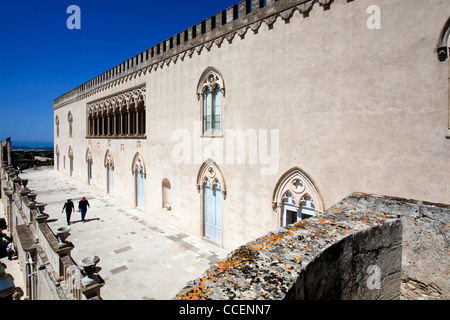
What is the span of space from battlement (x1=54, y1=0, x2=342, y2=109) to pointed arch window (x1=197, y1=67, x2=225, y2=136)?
3.53 feet

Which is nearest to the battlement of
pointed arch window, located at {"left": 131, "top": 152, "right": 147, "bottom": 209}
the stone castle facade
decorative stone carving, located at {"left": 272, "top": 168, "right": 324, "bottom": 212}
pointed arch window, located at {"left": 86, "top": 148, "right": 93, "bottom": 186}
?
the stone castle facade

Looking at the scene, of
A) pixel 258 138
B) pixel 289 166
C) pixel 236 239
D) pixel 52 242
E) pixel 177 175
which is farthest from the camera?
pixel 177 175

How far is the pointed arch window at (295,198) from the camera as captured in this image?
6.52 metres

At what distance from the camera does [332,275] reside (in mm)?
2186

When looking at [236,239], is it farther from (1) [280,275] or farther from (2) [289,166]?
(1) [280,275]

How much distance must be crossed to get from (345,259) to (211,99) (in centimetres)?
791

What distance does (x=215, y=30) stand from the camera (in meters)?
8.94

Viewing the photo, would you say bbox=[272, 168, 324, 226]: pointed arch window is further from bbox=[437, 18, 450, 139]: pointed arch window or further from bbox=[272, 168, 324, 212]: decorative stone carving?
bbox=[437, 18, 450, 139]: pointed arch window

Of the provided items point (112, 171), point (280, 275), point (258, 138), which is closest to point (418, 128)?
point (258, 138)

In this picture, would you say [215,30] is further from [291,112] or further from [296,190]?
[296,190]

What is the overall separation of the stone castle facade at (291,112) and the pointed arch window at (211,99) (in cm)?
4

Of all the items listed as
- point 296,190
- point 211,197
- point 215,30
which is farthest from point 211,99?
point 296,190

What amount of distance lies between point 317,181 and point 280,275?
5.02 metres

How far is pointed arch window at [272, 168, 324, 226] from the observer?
652cm
